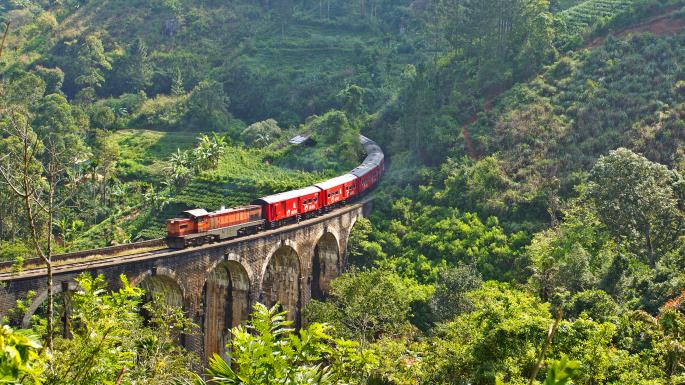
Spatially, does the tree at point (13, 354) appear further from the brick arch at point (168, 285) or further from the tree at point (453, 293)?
the tree at point (453, 293)

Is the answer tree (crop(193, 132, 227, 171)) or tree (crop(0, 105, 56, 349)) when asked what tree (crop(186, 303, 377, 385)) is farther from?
tree (crop(193, 132, 227, 171))

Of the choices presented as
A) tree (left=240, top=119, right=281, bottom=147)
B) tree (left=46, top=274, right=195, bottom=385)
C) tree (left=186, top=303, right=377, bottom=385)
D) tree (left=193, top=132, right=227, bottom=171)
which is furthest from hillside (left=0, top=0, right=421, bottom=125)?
tree (left=186, top=303, right=377, bottom=385)

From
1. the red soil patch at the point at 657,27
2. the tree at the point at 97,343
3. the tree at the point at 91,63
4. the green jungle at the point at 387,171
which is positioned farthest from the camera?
the tree at the point at 91,63

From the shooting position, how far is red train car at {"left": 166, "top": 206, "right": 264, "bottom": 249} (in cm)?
2766

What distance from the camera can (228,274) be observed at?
31.0 m

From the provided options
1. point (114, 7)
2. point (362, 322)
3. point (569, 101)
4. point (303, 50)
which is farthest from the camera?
point (114, 7)

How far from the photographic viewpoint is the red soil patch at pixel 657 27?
51719 millimetres

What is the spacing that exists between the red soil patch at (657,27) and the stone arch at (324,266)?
99.8 feet

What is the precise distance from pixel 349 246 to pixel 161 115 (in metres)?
36.0

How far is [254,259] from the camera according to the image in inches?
1211

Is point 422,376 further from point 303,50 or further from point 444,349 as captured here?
point 303,50

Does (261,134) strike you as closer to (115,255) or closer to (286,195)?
(286,195)

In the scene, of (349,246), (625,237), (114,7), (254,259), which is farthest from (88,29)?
(625,237)

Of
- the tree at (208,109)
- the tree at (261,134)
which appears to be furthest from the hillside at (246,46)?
the tree at (261,134)
